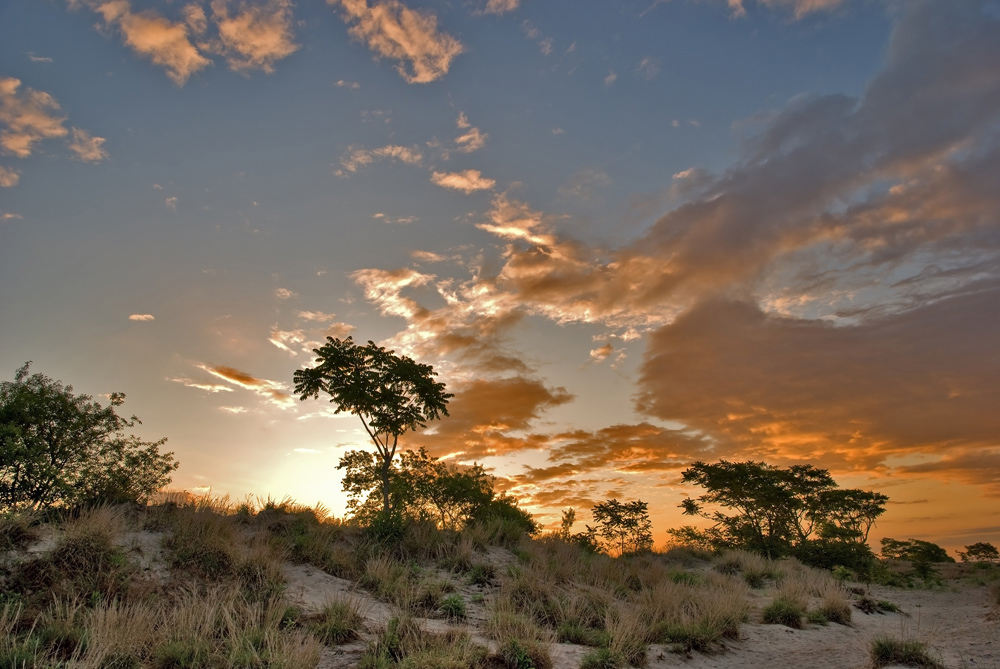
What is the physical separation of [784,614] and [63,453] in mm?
25360

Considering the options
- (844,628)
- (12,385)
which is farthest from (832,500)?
(12,385)

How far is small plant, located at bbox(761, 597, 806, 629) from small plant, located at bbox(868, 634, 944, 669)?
4725mm

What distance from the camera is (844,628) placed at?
16.0 meters

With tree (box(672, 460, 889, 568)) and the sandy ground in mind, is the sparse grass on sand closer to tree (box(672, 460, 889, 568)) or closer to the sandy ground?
the sandy ground

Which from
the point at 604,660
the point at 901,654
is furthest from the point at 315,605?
the point at 901,654

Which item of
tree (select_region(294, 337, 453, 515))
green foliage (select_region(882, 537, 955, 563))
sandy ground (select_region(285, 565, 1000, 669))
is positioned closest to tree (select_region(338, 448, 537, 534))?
tree (select_region(294, 337, 453, 515))

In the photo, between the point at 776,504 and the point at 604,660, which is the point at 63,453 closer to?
the point at 604,660

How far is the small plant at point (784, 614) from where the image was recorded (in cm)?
1562

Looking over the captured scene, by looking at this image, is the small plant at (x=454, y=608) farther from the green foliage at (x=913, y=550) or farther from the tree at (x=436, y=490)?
the green foliage at (x=913, y=550)

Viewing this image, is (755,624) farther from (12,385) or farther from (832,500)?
(832,500)

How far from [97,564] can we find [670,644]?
13.0 metres

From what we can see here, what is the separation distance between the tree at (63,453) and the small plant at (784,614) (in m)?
19.7

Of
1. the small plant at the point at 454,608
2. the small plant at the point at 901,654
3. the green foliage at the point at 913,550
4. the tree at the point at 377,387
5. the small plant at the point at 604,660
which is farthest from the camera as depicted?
the green foliage at the point at 913,550

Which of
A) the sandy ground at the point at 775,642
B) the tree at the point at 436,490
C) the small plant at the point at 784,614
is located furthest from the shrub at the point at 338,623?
the tree at the point at 436,490
